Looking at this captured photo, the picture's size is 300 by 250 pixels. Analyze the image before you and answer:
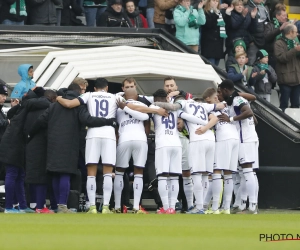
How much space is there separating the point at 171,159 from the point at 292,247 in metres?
5.29

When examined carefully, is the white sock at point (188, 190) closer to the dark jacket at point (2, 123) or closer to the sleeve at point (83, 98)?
the sleeve at point (83, 98)

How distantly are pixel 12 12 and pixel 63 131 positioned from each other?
5889 mm

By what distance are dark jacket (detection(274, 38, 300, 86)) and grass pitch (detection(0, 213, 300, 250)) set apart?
25.6 feet

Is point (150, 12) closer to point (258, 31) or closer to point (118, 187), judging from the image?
point (258, 31)

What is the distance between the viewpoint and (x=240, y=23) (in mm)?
25266

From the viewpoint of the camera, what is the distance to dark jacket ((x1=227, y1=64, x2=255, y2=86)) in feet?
77.0

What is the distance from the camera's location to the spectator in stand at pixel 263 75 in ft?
80.7

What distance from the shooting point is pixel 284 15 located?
85.7 ft

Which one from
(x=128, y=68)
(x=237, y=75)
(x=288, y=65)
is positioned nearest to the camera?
(x=128, y=68)

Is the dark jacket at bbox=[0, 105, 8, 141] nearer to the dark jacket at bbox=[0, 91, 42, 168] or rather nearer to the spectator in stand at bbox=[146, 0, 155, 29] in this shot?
the dark jacket at bbox=[0, 91, 42, 168]

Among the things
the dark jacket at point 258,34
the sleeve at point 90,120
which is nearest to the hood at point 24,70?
the sleeve at point 90,120

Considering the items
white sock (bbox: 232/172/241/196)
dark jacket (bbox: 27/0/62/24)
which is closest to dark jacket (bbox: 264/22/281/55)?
dark jacket (bbox: 27/0/62/24)

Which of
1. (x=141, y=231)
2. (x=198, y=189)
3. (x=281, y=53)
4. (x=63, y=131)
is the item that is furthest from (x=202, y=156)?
(x=281, y=53)

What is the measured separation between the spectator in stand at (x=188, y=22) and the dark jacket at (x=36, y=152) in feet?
20.0
